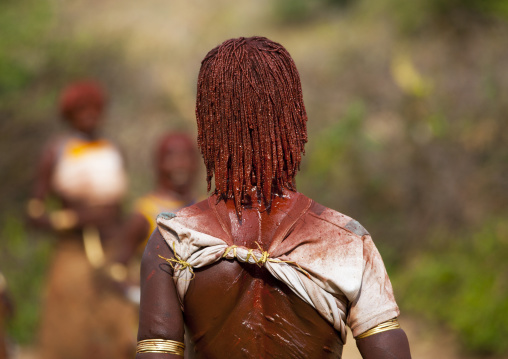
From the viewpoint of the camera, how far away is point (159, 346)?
77.1 inches

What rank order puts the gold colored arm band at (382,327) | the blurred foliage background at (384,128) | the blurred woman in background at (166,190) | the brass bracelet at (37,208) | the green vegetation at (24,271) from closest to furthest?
the gold colored arm band at (382,327)
the blurred woman in background at (166,190)
the brass bracelet at (37,208)
the blurred foliage background at (384,128)
the green vegetation at (24,271)

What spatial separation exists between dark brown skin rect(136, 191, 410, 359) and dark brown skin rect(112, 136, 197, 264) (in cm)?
263

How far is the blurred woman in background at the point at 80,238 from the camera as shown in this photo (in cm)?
539

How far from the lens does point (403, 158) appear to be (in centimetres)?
912

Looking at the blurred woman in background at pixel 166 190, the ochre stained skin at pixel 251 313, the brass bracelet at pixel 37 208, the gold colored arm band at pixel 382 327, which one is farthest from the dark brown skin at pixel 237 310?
the brass bracelet at pixel 37 208

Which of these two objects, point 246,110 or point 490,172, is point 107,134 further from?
point 246,110

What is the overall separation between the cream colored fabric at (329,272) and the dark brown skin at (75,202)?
3.57 metres

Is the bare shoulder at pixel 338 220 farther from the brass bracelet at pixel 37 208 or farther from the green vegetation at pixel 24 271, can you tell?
the green vegetation at pixel 24 271

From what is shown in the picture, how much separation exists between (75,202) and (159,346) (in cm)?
364

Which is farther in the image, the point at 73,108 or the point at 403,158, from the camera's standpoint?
the point at 403,158

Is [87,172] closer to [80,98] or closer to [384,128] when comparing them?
[80,98]

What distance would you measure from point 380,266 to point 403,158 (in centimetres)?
730

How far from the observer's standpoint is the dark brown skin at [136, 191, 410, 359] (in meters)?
1.97

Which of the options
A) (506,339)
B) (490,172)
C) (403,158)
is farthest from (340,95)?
(506,339)
